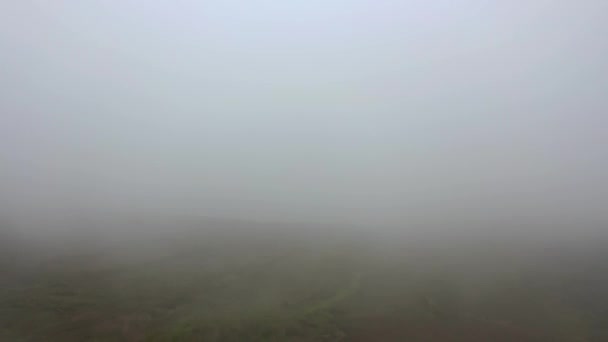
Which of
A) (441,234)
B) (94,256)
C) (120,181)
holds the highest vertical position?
(120,181)

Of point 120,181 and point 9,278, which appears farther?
Result: point 120,181

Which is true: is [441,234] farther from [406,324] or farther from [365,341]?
[365,341]

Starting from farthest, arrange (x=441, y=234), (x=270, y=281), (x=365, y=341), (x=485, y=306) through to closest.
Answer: (x=441, y=234)
(x=270, y=281)
(x=485, y=306)
(x=365, y=341)

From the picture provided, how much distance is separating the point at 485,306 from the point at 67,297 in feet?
207

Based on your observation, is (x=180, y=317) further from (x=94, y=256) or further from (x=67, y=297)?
(x=94, y=256)

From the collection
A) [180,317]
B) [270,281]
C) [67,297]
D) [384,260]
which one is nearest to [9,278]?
[67,297]

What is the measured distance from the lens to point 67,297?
3046 inches

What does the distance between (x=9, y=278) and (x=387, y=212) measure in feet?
335

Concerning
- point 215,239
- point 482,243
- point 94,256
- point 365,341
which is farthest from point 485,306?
point 94,256

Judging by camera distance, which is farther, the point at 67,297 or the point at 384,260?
the point at 384,260

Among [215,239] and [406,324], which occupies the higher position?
[215,239]

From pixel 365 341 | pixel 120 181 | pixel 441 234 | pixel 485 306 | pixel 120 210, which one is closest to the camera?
pixel 365 341

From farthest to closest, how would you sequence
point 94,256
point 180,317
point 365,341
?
point 94,256, point 180,317, point 365,341

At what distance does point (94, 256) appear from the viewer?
99.8 m
